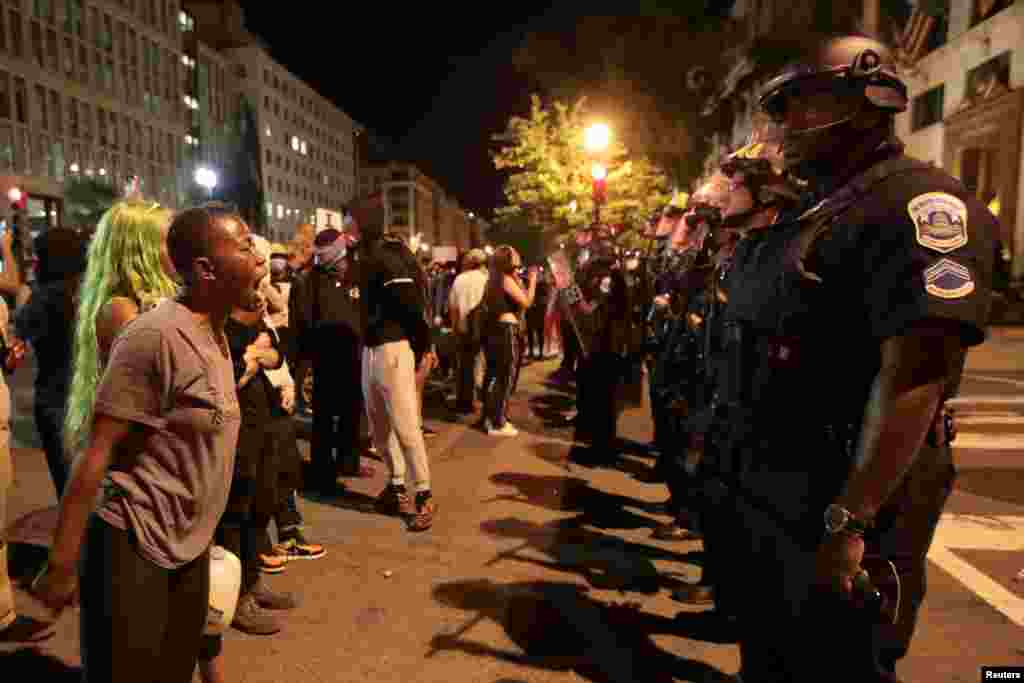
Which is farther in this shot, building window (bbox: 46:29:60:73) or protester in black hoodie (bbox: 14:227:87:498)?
building window (bbox: 46:29:60:73)

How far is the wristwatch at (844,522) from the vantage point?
1780 millimetres

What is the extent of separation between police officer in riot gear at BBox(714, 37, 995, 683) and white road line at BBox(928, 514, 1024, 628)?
2657 millimetres

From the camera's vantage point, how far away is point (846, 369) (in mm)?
1896

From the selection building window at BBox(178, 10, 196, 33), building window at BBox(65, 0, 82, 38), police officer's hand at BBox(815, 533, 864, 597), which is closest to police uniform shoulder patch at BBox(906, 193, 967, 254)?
police officer's hand at BBox(815, 533, 864, 597)

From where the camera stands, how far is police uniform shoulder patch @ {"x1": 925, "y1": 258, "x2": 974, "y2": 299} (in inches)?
66.2

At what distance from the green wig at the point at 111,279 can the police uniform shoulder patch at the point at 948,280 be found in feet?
9.21

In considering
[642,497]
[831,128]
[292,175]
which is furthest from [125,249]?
[292,175]

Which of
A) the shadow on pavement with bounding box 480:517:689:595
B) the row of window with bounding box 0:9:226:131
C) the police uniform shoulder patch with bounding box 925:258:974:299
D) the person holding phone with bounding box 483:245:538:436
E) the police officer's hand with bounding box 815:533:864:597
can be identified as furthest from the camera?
the row of window with bounding box 0:9:226:131

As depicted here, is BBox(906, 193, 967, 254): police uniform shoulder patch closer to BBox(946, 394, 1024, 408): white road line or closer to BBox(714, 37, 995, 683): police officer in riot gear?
BBox(714, 37, 995, 683): police officer in riot gear

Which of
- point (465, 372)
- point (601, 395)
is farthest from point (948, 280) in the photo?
point (465, 372)

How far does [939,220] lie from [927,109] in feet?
79.7

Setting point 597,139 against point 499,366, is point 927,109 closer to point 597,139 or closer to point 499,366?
point 597,139

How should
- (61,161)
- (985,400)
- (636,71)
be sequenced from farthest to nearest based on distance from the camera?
1. (61,161)
2. (636,71)
3. (985,400)

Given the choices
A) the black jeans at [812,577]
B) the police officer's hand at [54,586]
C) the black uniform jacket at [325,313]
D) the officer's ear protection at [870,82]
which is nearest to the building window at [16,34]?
the black uniform jacket at [325,313]
